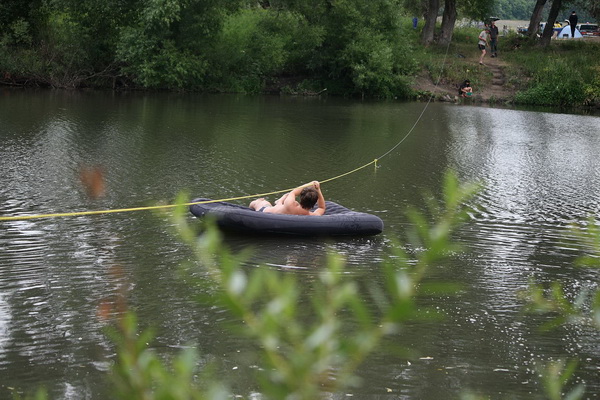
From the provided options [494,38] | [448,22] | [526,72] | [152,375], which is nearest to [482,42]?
[494,38]

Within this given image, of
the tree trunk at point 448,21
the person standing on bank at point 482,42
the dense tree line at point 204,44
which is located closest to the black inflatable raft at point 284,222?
the dense tree line at point 204,44

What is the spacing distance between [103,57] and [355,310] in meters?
31.7

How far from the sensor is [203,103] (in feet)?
90.1

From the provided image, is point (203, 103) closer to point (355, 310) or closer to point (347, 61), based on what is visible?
point (347, 61)

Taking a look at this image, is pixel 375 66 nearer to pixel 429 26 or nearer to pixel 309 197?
pixel 429 26

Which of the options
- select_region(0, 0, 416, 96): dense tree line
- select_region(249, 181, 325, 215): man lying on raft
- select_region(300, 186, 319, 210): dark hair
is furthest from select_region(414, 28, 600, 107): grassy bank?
select_region(300, 186, 319, 210): dark hair

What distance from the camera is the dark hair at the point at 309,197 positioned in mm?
9883

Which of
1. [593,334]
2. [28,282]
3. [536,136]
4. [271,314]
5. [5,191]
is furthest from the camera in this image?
[536,136]

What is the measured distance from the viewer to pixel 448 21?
39250mm

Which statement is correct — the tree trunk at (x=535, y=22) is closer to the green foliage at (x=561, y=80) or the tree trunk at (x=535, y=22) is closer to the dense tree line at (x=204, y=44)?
the green foliage at (x=561, y=80)

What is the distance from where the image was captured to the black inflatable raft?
31.4 feet

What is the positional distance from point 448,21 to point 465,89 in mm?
7411

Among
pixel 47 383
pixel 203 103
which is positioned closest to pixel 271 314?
pixel 47 383

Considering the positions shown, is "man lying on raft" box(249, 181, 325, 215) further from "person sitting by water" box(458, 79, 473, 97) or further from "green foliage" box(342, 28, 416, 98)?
"person sitting by water" box(458, 79, 473, 97)
